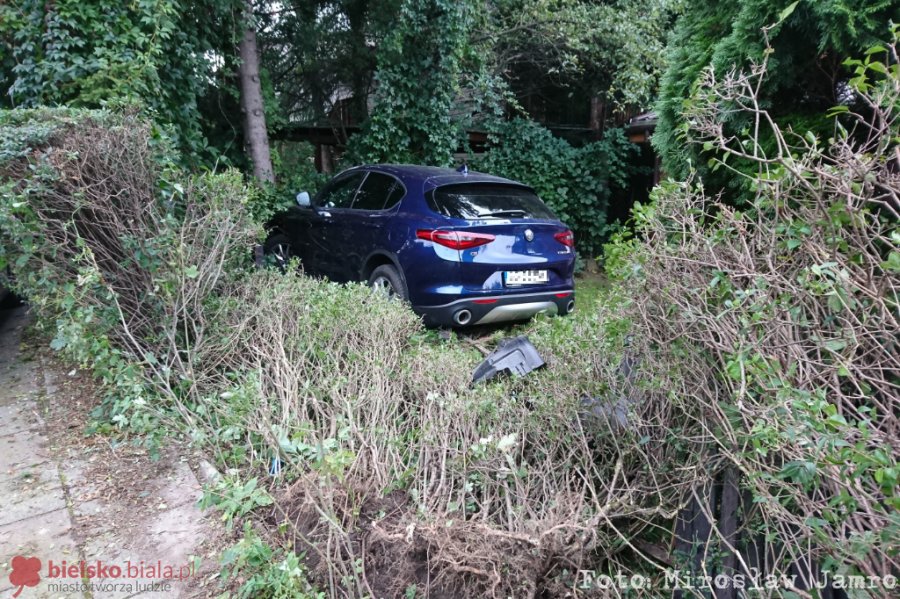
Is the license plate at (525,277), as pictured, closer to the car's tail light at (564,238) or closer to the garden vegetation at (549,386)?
the car's tail light at (564,238)

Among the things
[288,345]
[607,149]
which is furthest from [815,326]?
[607,149]

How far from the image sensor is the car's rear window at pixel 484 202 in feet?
16.7

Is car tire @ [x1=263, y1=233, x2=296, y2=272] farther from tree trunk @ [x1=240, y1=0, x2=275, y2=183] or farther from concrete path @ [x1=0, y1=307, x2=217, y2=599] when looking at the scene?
concrete path @ [x1=0, y1=307, x2=217, y2=599]

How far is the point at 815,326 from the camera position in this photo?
1.96 meters

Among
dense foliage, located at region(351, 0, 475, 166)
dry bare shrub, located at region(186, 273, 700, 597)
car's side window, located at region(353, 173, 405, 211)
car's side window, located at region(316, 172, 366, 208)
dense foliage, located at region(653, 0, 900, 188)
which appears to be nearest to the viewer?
dry bare shrub, located at region(186, 273, 700, 597)

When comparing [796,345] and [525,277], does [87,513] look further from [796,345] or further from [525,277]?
[525,277]

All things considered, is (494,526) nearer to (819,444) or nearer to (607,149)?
Result: (819,444)

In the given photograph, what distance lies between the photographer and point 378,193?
5.82 metres

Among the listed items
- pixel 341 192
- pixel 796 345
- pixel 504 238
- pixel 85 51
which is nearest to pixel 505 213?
pixel 504 238

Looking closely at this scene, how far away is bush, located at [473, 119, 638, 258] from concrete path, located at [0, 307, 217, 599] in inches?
321

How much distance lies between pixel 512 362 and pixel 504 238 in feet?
6.02

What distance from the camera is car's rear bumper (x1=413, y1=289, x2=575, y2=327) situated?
493 cm

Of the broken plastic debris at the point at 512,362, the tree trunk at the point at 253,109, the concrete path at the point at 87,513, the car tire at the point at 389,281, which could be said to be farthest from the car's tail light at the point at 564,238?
the tree trunk at the point at 253,109

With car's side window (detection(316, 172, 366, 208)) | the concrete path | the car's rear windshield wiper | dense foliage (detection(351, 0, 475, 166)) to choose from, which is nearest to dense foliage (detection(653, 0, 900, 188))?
the car's rear windshield wiper
